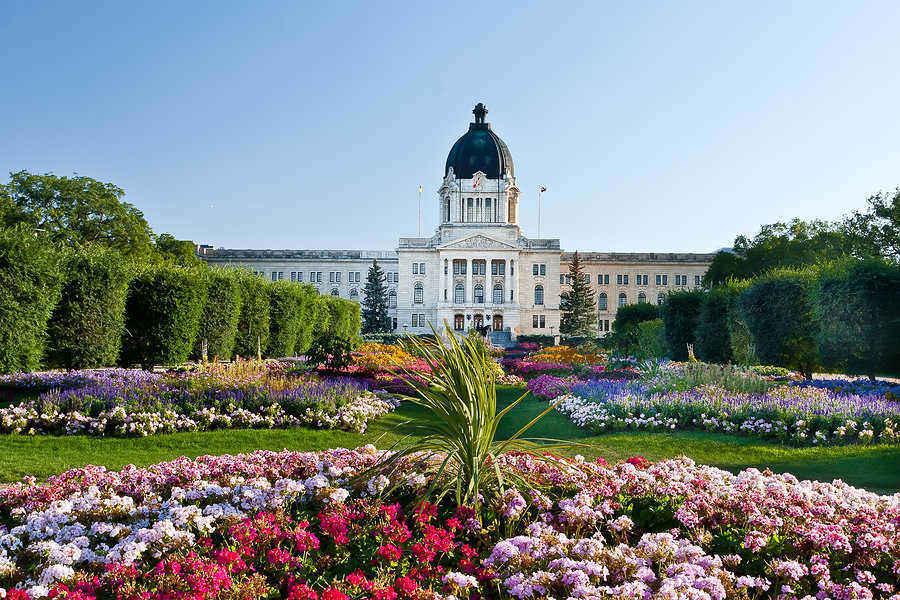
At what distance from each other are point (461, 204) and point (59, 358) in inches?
2429

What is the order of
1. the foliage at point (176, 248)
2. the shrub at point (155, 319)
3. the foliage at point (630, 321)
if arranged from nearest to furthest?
the shrub at point (155, 319), the foliage at point (630, 321), the foliage at point (176, 248)

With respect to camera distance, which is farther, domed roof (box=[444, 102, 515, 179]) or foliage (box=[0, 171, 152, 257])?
domed roof (box=[444, 102, 515, 179])

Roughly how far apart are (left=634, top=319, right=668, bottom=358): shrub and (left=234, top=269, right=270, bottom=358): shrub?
13672 millimetres

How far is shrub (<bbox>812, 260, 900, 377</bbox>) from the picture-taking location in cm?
1341

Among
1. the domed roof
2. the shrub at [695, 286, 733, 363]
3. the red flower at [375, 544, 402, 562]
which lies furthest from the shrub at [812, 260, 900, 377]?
the domed roof

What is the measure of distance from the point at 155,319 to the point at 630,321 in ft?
79.8

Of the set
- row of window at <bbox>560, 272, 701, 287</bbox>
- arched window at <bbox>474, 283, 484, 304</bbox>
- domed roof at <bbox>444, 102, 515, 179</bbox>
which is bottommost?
arched window at <bbox>474, 283, 484, 304</bbox>

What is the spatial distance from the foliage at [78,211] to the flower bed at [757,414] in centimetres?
2919

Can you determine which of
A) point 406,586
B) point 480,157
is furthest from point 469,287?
point 406,586

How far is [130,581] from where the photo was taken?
3.18 metres

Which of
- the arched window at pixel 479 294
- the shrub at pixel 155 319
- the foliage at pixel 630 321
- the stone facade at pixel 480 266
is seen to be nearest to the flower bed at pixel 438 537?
the shrub at pixel 155 319

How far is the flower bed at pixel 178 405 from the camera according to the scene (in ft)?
28.8

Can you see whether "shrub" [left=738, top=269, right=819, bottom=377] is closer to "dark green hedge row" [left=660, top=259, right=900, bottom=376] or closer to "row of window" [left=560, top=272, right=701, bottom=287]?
"dark green hedge row" [left=660, top=259, right=900, bottom=376]

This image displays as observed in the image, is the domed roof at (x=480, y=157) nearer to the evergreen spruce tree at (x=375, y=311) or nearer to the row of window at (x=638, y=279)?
the row of window at (x=638, y=279)
